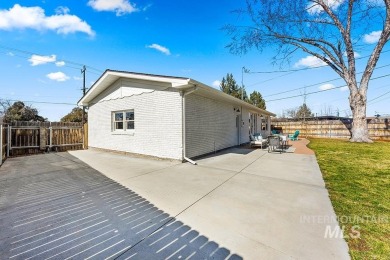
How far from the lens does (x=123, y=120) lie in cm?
1018

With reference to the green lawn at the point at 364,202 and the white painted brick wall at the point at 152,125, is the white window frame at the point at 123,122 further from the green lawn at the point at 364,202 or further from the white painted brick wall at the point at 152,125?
the green lawn at the point at 364,202

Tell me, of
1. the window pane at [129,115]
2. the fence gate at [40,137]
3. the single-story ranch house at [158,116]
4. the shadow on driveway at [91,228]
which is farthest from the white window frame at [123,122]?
the shadow on driveway at [91,228]

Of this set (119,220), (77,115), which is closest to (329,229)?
(119,220)

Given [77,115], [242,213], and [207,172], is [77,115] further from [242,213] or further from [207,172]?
[242,213]

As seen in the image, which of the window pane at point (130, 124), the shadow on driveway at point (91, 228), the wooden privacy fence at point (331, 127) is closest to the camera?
the shadow on driveway at point (91, 228)

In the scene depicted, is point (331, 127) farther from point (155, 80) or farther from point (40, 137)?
point (40, 137)

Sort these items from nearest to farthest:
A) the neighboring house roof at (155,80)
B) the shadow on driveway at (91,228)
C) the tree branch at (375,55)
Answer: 1. the shadow on driveway at (91,228)
2. the neighboring house roof at (155,80)
3. the tree branch at (375,55)

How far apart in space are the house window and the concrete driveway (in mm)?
3720

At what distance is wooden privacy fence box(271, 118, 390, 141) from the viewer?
59.7 ft

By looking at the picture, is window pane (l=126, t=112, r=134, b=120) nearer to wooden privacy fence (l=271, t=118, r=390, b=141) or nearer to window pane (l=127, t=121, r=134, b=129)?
window pane (l=127, t=121, r=134, b=129)

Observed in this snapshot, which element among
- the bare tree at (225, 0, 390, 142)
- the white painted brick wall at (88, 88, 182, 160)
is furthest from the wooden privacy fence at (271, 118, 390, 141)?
the white painted brick wall at (88, 88, 182, 160)

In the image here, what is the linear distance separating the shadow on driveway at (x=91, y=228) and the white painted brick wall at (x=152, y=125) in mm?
3569

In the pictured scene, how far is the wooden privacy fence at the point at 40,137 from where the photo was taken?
1017cm

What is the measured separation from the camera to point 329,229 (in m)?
2.75
